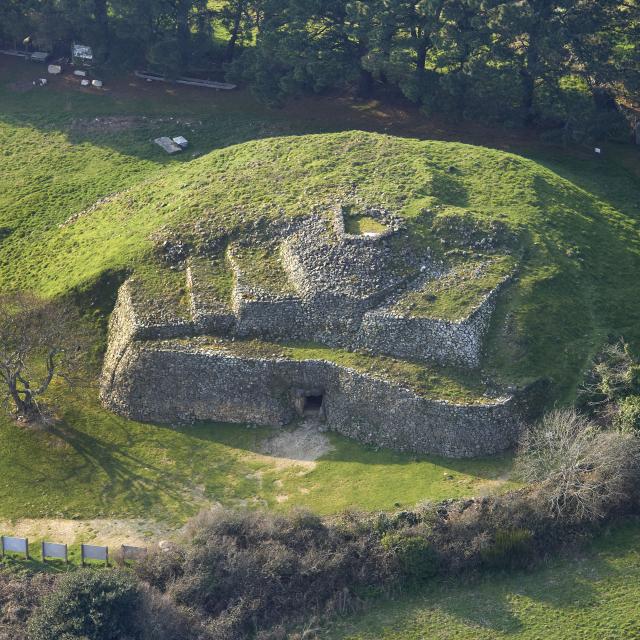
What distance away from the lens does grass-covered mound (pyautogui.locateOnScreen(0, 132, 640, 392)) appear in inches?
2343

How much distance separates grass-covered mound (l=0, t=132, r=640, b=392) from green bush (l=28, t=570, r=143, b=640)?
62.9 ft

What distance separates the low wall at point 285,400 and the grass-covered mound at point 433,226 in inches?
131

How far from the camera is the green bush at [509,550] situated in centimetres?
5094

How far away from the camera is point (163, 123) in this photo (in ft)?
277

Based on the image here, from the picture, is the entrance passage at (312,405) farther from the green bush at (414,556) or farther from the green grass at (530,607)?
the green grass at (530,607)

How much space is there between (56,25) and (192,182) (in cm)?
2559

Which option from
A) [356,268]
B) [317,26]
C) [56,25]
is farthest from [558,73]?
[56,25]

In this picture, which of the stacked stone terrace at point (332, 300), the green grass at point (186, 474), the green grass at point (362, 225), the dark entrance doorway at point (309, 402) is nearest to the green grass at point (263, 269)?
the stacked stone terrace at point (332, 300)

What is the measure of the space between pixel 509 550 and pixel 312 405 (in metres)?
13.5

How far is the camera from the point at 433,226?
2485 inches

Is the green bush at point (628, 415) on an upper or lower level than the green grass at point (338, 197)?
lower

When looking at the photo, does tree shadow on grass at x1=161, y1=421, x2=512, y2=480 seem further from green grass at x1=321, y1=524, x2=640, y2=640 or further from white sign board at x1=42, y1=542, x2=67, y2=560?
white sign board at x1=42, y1=542, x2=67, y2=560

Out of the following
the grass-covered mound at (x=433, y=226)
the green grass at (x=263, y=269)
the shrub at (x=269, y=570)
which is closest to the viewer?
the shrub at (x=269, y=570)

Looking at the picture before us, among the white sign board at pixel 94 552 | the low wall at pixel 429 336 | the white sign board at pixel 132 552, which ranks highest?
the low wall at pixel 429 336
